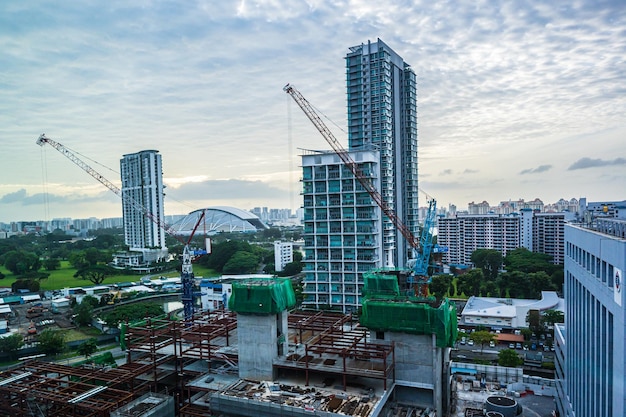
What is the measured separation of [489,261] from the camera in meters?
65.6

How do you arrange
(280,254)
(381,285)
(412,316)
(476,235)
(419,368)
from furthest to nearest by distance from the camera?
(280,254) → (476,235) → (381,285) → (419,368) → (412,316)

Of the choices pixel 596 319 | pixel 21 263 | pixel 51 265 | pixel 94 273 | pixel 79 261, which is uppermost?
pixel 596 319

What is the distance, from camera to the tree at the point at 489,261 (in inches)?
2542

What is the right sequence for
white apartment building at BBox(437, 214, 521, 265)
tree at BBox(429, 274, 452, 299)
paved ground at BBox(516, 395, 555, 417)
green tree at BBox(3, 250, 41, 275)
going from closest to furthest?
paved ground at BBox(516, 395, 555, 417)
tree at BBox(429, 274, 452, 299)
white apartment building at BBox(437, 214, 521, 265)
green tree at BBox(3, 250, 41, 275)

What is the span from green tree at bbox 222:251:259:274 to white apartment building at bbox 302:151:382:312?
33389 millimetres

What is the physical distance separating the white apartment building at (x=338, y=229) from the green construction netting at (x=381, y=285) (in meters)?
15.2

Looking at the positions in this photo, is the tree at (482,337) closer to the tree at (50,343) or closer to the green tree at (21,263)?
the tree at (50,343)

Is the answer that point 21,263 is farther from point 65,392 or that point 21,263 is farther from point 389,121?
point 389,121

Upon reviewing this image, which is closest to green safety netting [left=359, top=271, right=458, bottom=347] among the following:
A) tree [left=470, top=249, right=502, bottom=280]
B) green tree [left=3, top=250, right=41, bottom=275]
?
tree [left=470, top=249, right=502, bottom=280]

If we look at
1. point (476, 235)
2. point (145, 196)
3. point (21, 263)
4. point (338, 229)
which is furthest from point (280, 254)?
point (21, 263)

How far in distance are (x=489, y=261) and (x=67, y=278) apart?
7067 centimetres

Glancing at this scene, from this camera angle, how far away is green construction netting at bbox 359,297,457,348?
1953 centimetres

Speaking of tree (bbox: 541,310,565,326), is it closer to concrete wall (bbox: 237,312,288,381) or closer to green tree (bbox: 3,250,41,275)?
concrete wall (bbox: 237,312,288,381)

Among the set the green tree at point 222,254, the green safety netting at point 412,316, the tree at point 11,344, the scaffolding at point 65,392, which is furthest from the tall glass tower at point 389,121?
the tree at point 11,344
